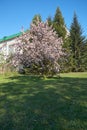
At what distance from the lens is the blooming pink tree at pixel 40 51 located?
20.8m

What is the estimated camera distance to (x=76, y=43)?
41.4 m

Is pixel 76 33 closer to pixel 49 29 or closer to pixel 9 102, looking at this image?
pixel 49 29

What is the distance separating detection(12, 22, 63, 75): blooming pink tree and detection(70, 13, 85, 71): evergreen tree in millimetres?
18671

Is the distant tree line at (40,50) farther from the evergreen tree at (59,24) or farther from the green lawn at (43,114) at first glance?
the evergreen tree at (59,24)

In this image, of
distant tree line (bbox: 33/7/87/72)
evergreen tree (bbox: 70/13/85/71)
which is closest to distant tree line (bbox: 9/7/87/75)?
distant tree line (bbox: 33/7/87/72)

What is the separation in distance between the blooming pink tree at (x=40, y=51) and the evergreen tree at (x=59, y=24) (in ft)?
59.3

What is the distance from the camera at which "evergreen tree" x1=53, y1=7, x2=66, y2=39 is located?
40094 mm

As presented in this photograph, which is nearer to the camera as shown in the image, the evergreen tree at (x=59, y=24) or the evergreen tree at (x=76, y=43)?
the evergreen tree at (x=59, y=24)

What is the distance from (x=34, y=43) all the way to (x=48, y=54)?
160cm

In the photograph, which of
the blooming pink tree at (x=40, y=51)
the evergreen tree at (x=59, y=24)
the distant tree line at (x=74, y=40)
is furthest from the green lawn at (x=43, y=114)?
the evergreen tree at (x=59, y=24)

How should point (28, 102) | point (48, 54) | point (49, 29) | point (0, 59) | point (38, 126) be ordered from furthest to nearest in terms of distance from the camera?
point (0, 59), point (49, 29), point (48, 54), point (28, 102), point (38, 126)

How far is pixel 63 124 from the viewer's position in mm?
5523

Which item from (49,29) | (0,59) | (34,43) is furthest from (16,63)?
(0,59)

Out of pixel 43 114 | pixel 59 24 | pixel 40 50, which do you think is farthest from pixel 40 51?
pixel 59 24
